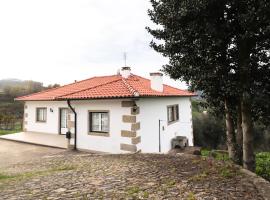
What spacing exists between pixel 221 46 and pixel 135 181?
4.61 m

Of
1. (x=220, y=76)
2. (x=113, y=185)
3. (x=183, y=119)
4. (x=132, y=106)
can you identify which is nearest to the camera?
(x=113, y=185)

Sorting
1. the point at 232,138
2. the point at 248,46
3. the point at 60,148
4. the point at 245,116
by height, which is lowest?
the point at 60,148

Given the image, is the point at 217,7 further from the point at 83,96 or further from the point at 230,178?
the point at 83,96

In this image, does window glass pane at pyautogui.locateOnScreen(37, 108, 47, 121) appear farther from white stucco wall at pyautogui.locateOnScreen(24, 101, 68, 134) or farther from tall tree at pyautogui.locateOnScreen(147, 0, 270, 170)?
tall tree at pyautogui.locateOnScreen(147, 0, 270, 170)

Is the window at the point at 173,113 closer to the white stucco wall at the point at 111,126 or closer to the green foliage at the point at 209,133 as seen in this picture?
the white stucco wall at the point at 111,126

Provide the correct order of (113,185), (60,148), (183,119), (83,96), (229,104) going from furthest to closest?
(183,119)
(60,148)
(83,96)
(229,104)
(113,185)

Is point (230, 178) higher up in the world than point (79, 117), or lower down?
lower down

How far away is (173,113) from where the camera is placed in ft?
52.6

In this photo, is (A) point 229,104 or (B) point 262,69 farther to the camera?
(A) point 229,104

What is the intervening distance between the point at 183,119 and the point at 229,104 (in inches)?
396

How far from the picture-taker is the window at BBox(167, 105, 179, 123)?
15.2 meters

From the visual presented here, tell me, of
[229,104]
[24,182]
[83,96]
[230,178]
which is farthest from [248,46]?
[83,96]

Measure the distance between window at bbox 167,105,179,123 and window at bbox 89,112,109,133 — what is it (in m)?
4.68

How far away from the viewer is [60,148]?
13.9 meters
